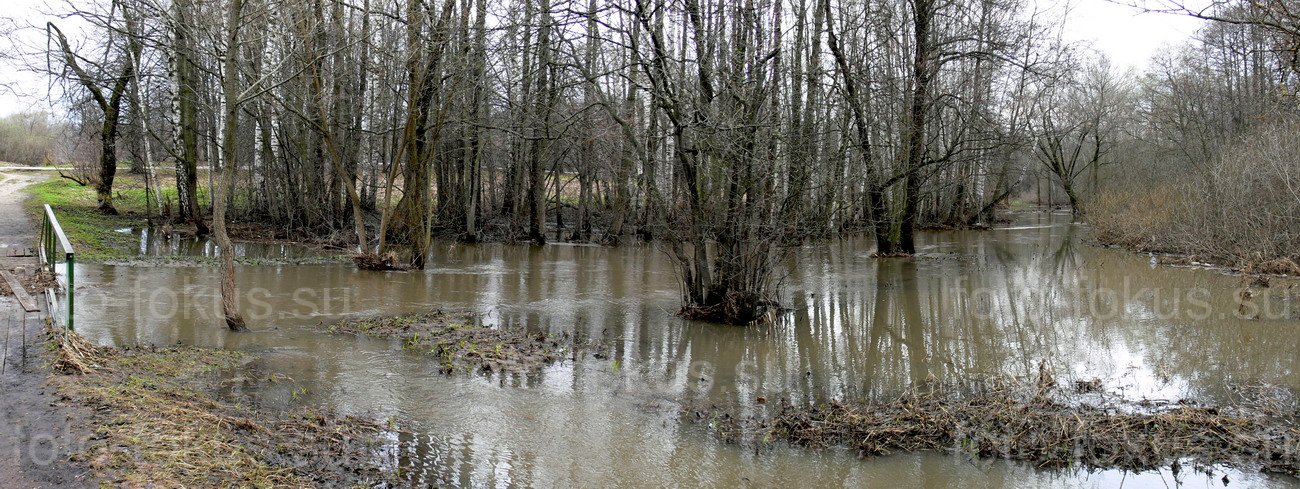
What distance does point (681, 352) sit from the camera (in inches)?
369

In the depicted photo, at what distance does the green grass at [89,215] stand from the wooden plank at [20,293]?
16.4ft

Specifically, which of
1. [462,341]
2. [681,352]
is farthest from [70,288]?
[681,352]

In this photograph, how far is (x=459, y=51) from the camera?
45.8 feet

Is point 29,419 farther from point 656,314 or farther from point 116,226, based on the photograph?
point 116,226

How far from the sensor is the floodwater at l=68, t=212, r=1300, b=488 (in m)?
5.71

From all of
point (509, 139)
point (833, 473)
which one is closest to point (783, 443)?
point (833, 473)

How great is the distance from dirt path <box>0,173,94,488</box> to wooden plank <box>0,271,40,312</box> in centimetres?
7

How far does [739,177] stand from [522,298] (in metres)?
4.52

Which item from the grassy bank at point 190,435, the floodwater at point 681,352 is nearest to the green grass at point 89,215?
the floodwater at point 681,352

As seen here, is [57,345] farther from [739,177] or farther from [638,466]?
[739,177]

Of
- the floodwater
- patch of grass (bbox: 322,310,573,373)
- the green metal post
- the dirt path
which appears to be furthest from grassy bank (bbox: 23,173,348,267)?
the green metal post

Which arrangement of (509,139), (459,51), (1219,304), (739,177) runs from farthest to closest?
(509,139), (459,51), (1219,304), (739,177)

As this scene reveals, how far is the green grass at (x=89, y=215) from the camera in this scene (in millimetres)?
16766

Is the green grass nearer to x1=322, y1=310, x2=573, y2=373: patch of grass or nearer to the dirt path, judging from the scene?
x1=322, y1=310, x2=573, y2=373: patch of grass
